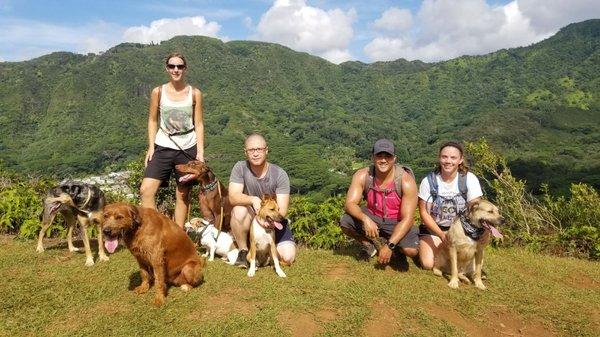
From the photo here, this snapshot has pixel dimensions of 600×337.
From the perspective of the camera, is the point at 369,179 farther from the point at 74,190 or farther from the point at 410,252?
the point at 74,190

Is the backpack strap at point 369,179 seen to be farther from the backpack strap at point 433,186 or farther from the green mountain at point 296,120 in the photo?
the green mountain at point 296,120

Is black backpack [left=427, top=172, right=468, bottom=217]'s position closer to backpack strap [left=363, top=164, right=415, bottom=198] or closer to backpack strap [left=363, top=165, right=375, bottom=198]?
backpack strap [left=363, top=164, right=415, bottom=198]

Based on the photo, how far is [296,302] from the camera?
15.6 feet

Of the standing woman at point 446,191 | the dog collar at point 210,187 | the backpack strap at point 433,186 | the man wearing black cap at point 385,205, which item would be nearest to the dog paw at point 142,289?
the dog collar at point 210,187

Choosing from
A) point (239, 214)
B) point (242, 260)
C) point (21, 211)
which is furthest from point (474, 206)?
point (21, 211)

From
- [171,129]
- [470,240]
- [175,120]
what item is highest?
[175,120]

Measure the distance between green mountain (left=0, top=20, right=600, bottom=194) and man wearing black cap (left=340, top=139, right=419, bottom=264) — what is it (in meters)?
68.7

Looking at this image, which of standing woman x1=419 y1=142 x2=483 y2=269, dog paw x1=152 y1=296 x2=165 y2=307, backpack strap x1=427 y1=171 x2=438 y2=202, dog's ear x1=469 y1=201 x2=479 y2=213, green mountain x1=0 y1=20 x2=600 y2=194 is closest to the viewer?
dog paw x1=152 y1=296 x2=165 y2=307

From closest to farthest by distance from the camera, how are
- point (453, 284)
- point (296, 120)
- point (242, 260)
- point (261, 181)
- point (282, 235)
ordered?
point (453, 284) → point (261, 181) → point (242, 260) → point (282, 235) → point (296, 120)

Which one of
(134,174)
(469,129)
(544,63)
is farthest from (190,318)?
(544,63)

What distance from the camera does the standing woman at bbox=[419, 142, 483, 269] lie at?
5.45 metres

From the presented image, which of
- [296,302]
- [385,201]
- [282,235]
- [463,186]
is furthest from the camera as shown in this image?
[282,235]

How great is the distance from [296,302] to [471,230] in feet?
7.65

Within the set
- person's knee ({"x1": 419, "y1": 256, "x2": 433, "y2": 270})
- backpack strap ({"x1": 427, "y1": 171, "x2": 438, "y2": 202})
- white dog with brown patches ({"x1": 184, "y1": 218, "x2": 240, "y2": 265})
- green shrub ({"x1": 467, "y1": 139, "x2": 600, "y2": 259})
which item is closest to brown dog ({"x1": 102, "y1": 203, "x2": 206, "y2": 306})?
white dog with brown patches ({"x1": 184, "y1": 218, "x2": 240, "y2": 265})
